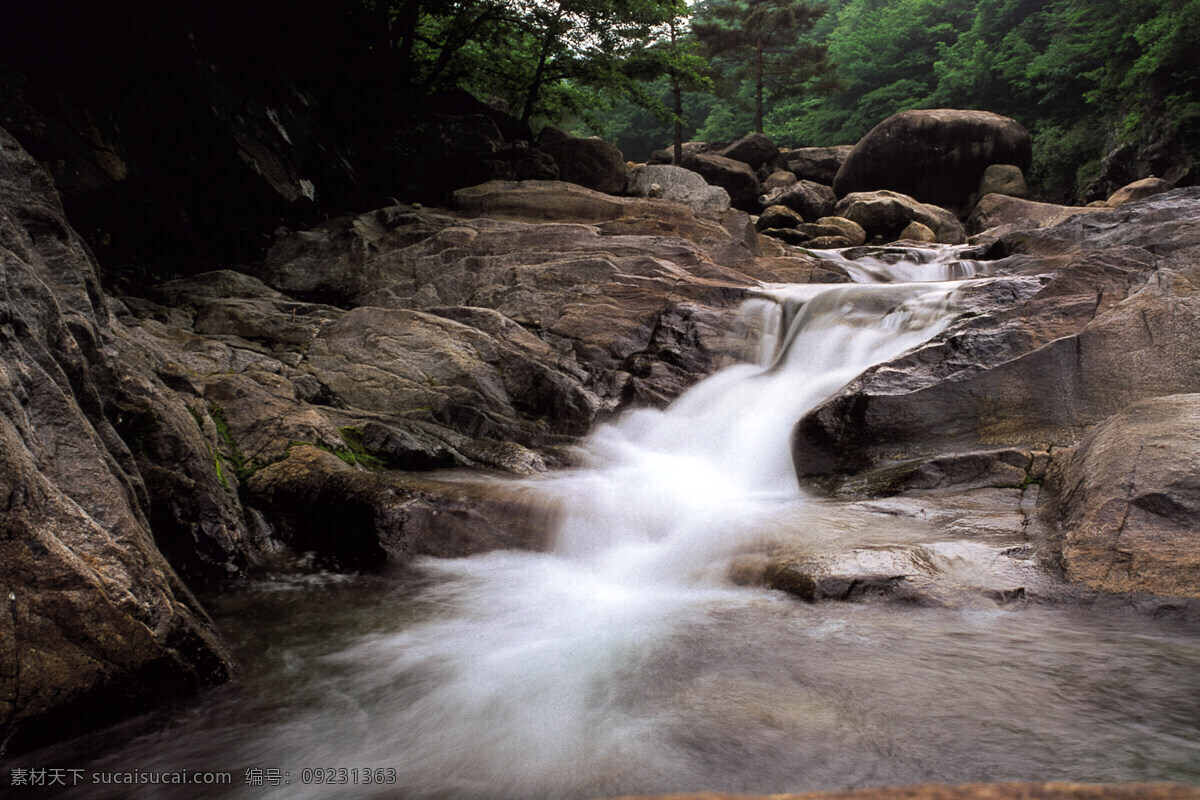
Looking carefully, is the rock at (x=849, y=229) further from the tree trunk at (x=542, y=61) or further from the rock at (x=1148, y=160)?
the rock at (x=1148, y=160)

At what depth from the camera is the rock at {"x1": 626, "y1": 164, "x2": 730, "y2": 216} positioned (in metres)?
14.9

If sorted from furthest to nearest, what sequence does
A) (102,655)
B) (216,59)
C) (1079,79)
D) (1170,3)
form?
(1079,79), (1170,3), (216,59), (102,655)

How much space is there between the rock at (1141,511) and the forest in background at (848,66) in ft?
44.6

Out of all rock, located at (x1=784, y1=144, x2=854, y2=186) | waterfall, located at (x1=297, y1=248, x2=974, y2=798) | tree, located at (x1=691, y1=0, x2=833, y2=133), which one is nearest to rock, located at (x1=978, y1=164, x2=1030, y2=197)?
rock, located at (x1=784, y1=144, x2=854, y2=186)

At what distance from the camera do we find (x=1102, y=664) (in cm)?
263

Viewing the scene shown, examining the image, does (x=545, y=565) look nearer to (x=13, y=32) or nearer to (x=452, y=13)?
(x=13, y=32)

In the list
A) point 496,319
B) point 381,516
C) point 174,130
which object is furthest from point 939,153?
point 381,516

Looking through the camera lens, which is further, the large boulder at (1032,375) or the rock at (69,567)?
the large boulder at (1032,375)

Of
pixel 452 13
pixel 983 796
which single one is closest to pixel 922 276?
pixel 452 13

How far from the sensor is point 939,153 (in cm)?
2197

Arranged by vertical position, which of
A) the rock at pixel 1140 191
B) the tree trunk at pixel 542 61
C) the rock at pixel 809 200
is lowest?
the rock at pixel 1140 191

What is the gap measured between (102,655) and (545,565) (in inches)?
98.3

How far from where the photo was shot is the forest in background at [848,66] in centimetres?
1524

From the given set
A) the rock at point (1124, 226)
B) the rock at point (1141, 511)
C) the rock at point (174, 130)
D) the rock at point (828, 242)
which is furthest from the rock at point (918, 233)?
the rock at point (1141, 511)
